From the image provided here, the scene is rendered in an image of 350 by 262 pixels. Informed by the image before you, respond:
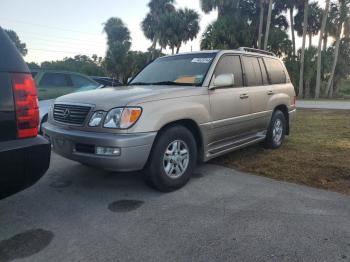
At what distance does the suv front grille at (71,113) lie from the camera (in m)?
3.83

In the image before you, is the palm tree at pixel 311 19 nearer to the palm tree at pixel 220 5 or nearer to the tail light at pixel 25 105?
the palm tree at pixel 220 5

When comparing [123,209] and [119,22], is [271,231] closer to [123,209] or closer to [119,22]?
[123,209]

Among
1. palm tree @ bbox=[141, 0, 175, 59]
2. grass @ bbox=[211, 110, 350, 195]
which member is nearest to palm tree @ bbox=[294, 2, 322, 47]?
palm tree @ bbox=[141, 0, 175, 59]

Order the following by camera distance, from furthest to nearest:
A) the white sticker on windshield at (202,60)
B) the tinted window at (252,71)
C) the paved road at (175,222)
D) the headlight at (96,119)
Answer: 1. the tinted window at (252,71)
2. the white sticker on windshield at (202,60)
3. the headlight at (96,119)
4. the paved road at (175,222)

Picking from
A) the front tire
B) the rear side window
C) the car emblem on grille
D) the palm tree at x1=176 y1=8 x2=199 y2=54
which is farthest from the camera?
the palm tree at x1=176 y1=8 x2=199 y2=54

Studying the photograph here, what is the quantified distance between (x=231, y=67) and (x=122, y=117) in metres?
2.14

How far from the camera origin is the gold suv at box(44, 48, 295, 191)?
361cm

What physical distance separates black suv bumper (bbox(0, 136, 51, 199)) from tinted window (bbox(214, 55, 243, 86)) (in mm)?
2718

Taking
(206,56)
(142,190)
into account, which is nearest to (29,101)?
(142,190)

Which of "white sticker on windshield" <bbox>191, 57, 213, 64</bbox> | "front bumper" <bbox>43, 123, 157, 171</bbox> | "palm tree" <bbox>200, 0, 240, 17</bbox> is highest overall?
"palm tree" <bbox>200, 0, 240, 17</bbox>

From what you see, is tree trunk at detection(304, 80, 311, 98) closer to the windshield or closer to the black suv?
the windshield

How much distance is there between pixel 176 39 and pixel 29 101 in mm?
34220

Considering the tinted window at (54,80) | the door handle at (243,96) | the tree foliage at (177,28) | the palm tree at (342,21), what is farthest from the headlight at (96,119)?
the tree foliage at (177,28)

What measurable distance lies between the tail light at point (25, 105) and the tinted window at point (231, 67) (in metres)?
2.66
